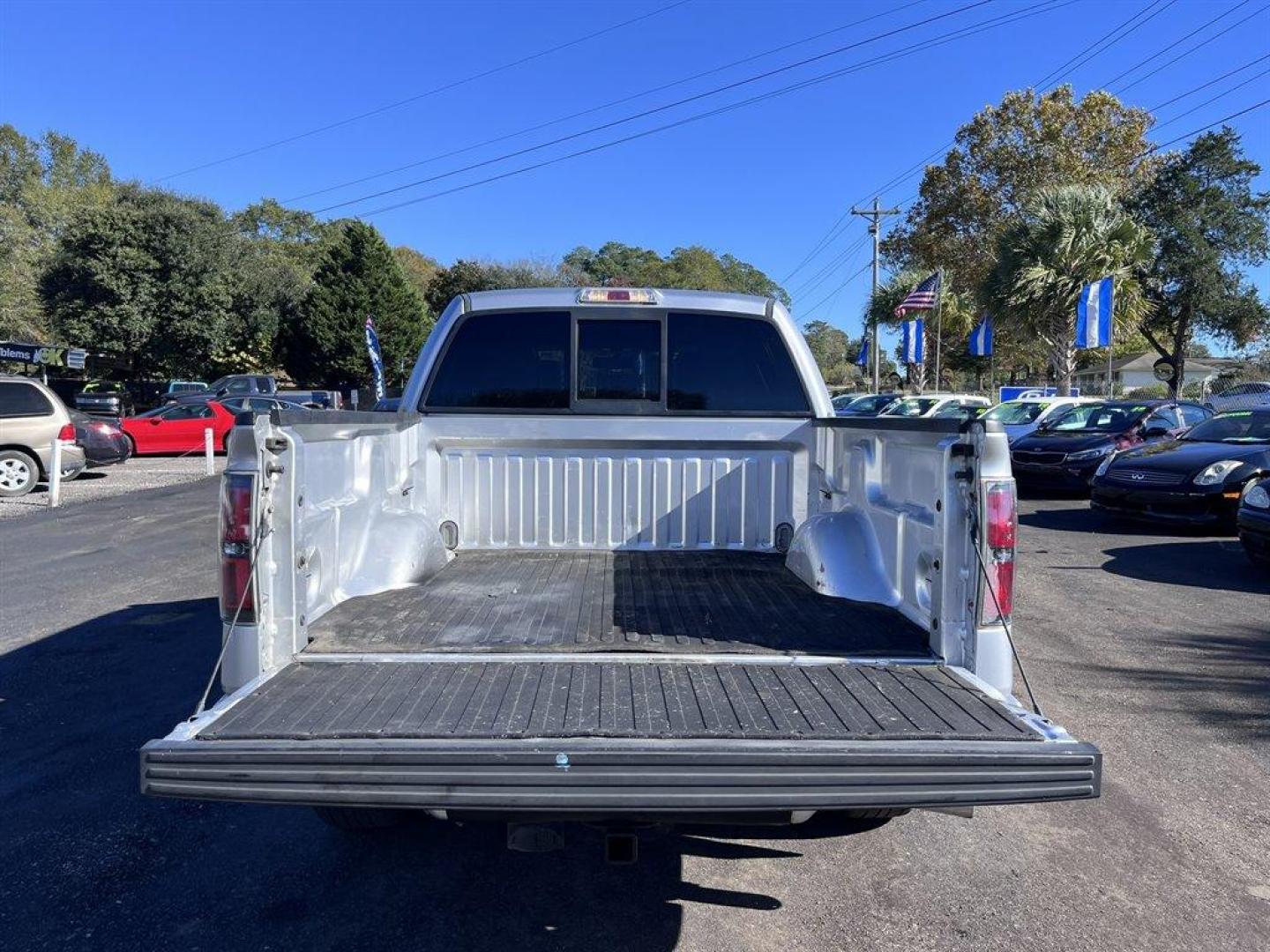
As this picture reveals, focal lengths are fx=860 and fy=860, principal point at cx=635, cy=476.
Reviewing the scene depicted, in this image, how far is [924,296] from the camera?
2914cm

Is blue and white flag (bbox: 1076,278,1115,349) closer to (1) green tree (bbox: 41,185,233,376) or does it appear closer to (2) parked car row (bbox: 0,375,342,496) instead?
(2) parked car row (bbox: 0,375,342,496)

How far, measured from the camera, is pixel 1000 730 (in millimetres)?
2252

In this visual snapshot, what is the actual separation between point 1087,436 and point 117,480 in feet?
57.6

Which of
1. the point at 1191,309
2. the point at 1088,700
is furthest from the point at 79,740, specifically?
the point at 1191,309

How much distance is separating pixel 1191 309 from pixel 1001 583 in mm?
37996

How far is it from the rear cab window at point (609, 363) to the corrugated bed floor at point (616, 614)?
89cm

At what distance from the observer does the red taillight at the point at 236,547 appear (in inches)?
104

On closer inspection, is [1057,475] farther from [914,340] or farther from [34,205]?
[34,205]

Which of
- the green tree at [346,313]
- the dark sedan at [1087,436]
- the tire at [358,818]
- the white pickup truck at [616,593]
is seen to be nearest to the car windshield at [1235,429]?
the dark sedan at [1087,436]

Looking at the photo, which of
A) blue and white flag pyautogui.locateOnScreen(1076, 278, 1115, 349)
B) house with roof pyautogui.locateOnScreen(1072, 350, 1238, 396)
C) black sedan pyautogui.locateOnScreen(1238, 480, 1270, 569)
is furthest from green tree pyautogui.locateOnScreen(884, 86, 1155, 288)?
house with roof pyautogui.locateOnScreen(1072, 350, 1238, 396)

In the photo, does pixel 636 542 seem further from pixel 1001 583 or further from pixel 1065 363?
pixel 1065 363

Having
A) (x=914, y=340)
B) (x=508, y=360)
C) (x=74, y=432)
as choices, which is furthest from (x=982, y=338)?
(x=508, y=360)

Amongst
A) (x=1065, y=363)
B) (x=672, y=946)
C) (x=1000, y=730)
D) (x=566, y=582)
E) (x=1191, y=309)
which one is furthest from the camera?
(x=1191, y=309)

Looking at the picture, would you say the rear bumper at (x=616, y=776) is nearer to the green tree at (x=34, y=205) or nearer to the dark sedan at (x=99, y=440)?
the dark sedan at (x=99, y=440)
